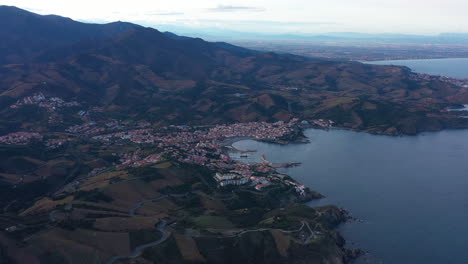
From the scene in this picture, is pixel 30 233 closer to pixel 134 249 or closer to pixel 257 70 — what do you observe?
pixel 134 249

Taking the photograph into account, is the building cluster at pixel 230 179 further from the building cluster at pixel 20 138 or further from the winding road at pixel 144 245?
the building cluster at pixel 20 138

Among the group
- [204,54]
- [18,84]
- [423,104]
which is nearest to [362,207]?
[423,104]

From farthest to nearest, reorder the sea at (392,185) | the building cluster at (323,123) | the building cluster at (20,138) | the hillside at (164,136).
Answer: the building cluster at (323,123) → the building cluster at (20,138) → the sea at (392,185) → the hillside at (164,136)

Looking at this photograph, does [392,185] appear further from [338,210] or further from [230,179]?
[230,179]

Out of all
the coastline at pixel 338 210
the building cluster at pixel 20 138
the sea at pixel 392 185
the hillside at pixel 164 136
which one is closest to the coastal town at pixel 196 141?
the building cluster at pixel 20 138

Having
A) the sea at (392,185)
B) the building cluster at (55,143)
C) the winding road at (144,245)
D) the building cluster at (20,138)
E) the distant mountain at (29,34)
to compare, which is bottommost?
the sea at (392,185)

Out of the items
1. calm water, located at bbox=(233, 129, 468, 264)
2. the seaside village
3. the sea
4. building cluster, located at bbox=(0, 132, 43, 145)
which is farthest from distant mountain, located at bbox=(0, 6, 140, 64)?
the sea

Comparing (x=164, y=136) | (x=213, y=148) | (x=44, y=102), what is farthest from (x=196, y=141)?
(x=44, y=102)
